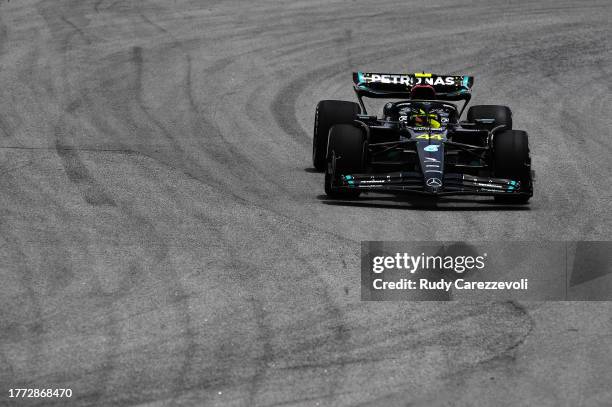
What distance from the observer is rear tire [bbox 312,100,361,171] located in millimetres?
16750

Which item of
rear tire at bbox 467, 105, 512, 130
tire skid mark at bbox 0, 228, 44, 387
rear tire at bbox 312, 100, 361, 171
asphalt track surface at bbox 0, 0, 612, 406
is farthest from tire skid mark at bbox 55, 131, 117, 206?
rear tire at bbox 467, 105, 512, 130

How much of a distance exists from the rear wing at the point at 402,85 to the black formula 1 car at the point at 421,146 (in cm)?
1

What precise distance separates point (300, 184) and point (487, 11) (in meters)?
16.2

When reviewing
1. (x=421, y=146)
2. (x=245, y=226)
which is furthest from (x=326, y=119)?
(x=245, y=226)

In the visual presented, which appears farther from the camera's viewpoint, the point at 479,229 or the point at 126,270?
the point at 479,229

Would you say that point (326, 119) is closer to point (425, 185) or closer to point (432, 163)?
point (432, 163)

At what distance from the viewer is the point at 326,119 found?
1677 centimetres

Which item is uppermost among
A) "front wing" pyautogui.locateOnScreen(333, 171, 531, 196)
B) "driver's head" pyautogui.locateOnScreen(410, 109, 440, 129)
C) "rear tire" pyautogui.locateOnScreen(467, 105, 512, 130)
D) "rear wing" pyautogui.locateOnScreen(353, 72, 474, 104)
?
"rear wing" pyautogui.locateOnScreen(353, 72, 474, 104)

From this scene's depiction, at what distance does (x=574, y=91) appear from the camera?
24.0 meters

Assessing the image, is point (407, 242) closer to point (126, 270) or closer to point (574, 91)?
point (126, 270)

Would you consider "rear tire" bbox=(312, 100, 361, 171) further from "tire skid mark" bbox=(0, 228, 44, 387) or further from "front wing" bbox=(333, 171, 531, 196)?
"tire skid mark" bbox=(0, 228, 44, 387)

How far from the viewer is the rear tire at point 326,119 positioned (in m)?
16.8

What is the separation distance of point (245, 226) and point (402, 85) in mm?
4958

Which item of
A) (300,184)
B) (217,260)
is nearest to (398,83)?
(300,184)
